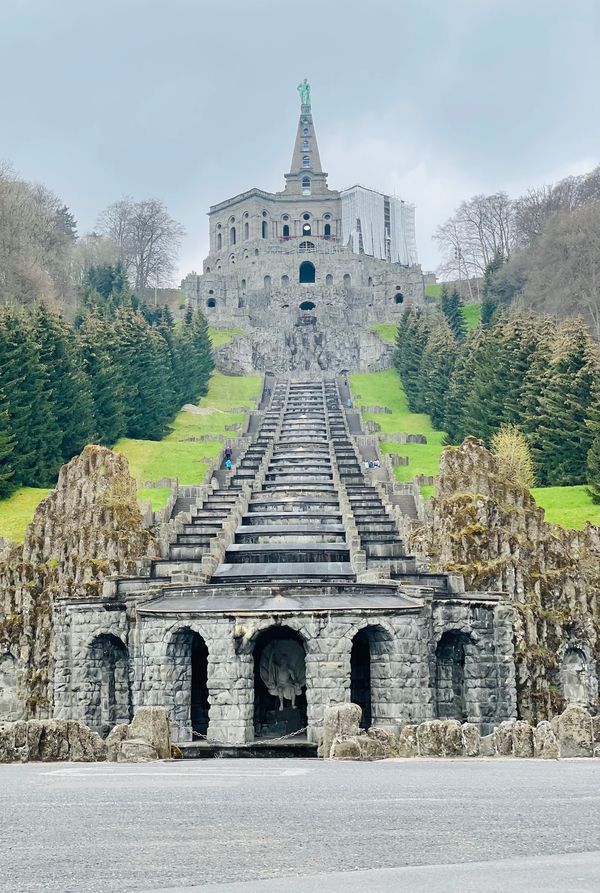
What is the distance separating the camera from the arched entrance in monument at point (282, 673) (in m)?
40.0

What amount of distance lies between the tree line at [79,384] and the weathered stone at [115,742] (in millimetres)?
39163

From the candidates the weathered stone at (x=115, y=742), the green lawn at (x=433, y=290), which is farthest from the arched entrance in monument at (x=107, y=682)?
the green lawn at (x=433, y=290)

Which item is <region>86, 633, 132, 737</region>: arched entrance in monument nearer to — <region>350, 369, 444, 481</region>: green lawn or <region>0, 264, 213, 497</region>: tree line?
<region>0, 264, 213, 497</region>: tree line

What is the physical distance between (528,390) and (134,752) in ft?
180

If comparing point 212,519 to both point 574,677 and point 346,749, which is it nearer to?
point 574,677

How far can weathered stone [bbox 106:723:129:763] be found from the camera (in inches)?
934

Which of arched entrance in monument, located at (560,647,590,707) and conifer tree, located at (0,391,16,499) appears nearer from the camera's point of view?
arched entrance in monument, located at (560,647,590,707)

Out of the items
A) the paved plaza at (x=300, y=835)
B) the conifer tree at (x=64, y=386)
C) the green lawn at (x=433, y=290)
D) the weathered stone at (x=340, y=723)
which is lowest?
the paved plaza at (x=300, y=835)

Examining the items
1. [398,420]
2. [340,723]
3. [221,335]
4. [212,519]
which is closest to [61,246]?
[221,335]

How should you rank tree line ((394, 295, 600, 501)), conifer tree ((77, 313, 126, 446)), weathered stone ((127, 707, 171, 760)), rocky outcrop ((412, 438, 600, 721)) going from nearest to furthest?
weathered stone ((127, 707, 171, 760)), rocky outcrop ((412, 438, 600, 721)), tree line ((394, 295, 600, 501)), conifer tree ((77, 313, 126, 446))

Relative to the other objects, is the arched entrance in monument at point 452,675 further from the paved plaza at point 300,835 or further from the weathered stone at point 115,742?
the paved plaza at point 300,835

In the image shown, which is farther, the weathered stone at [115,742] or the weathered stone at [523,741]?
the weathered stone at [523,741]

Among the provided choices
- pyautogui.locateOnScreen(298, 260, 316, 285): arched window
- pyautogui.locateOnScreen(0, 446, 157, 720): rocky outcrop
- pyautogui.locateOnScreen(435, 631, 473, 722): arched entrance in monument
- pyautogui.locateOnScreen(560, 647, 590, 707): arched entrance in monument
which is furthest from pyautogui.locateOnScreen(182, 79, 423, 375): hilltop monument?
pyautogui.locateOnScreen(435, 631, 473, 722): arched entrance in monument

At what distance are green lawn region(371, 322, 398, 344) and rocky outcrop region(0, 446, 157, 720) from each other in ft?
234
